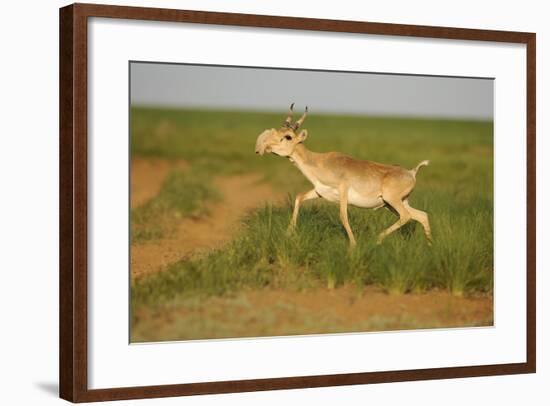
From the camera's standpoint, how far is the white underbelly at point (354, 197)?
9.93 meters

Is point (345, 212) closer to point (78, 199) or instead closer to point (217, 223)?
point (217, 223)

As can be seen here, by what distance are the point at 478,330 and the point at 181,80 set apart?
9.65ft

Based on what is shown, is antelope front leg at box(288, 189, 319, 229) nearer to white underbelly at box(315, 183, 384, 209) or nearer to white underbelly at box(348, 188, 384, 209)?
white underbelly at box(315, 183, 384, 209)

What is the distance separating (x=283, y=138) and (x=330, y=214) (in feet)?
2.12

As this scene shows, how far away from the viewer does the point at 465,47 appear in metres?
10.1

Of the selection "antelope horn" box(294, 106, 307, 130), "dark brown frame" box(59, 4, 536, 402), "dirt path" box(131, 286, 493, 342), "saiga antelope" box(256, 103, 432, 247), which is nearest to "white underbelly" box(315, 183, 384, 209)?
"saiga antelope" box(256, 103, 432, 247)

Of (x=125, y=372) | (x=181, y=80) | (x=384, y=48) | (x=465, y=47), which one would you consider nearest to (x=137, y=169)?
(x=181, y=80)

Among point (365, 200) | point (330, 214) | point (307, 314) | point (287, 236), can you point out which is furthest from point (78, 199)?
point (365, 200)

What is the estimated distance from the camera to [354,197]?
9.99 metres

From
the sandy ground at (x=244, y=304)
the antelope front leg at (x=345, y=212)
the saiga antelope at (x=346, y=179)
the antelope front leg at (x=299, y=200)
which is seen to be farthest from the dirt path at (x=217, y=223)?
the antelope front leg at (x=345, y=212)

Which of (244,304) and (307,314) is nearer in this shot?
(244,304)

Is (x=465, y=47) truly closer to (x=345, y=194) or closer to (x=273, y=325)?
(x=345, y=194)

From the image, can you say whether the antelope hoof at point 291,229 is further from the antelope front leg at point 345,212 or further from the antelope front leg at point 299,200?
the antelope front leg at point 345,212

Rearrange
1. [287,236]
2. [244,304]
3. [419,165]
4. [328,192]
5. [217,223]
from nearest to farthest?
[244,304], [217,223], [287,236], [328,192], [419,165]
